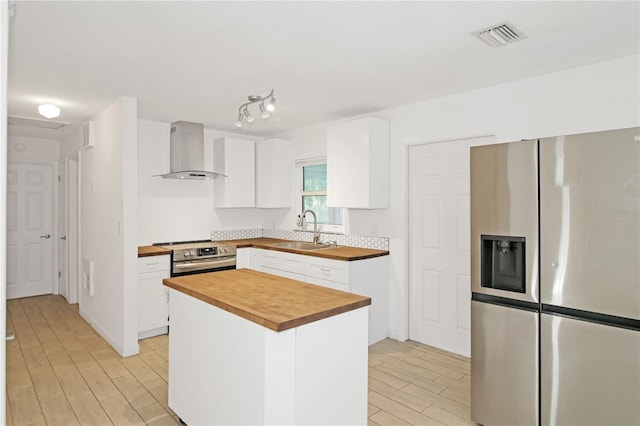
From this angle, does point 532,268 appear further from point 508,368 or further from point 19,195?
point 19,195

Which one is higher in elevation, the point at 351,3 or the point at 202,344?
the point at 351,3

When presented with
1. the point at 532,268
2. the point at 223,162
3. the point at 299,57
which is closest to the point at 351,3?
the point at 299,57

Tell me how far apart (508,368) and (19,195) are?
6.55 metres

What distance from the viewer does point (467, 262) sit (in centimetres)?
364

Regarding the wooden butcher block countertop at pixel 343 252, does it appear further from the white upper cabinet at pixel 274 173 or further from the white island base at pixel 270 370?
the white island base at pixel 270 370

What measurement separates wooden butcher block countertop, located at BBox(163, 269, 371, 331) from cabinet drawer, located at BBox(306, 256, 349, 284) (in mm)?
1227

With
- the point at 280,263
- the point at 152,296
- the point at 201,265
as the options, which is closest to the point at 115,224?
the point at 152,296

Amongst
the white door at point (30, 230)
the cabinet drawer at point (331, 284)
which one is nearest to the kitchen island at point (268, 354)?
the cabinet drawer at point (331, 284)

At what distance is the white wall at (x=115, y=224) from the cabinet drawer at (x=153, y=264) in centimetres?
27

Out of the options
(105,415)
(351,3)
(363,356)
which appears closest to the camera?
(351,3)

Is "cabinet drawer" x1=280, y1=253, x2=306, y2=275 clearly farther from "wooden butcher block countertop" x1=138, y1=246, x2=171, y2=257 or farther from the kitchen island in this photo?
the kitchen island

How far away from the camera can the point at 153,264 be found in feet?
13.6

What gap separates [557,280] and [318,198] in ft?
10.7

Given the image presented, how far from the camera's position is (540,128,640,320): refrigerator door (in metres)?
1.97
